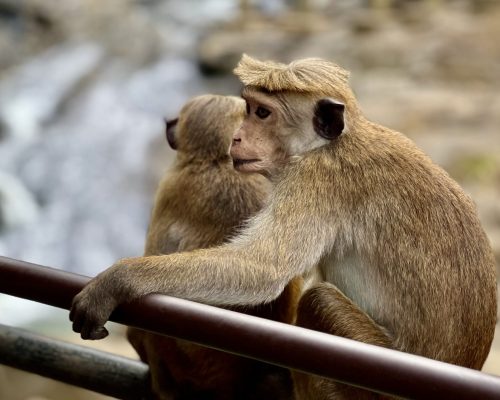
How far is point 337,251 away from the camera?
3881 millimetres

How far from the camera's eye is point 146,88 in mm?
16125

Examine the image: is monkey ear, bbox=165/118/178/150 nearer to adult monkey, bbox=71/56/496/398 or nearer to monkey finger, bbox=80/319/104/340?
adult monkey, bbox=71/56/496/398

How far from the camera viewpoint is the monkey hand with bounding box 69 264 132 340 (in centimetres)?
297

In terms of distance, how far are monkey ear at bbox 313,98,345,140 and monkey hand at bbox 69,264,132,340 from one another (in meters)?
1.22

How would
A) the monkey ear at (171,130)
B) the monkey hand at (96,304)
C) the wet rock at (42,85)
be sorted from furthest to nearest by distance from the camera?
the wet rock at (42,85) → the monkey ear at (171,130) → the monkey hand at (96,304)

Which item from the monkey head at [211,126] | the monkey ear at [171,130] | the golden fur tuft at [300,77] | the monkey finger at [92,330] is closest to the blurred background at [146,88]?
the monkey ear at [171,130]

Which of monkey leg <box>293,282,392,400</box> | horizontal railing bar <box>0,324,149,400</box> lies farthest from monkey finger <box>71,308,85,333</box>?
monkey leg <box>293,282,392,400</box>

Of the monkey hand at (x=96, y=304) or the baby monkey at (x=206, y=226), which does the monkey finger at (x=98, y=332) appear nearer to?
the monkey hand at (x=96, y=304)

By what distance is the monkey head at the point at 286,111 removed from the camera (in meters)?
3.86

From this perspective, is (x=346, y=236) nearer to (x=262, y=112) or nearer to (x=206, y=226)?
(x=262, y=112)

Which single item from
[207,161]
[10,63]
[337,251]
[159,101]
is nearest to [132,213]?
[159,101]

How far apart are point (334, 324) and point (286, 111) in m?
0.95

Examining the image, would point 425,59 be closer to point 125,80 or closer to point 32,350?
point 125,80

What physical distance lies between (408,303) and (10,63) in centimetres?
1385
